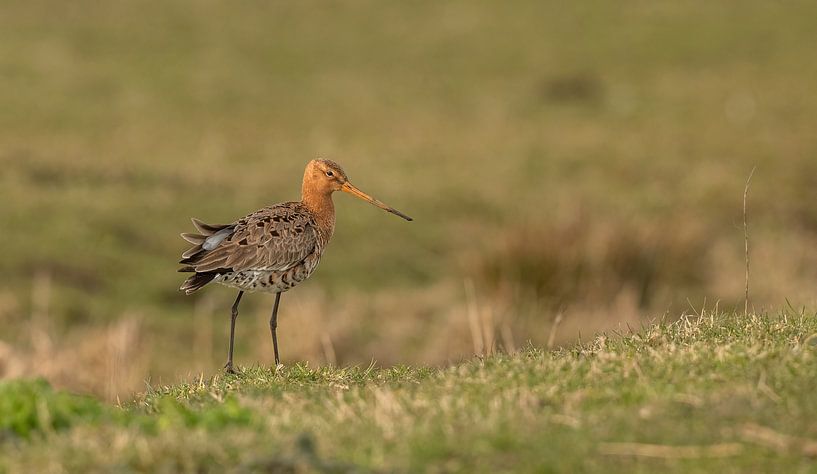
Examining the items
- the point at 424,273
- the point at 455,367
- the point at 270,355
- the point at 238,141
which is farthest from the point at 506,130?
the point at 455,367

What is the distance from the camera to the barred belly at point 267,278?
9.28 meters

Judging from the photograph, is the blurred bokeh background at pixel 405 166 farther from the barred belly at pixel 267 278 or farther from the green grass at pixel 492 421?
the green grass at pixel 492 421

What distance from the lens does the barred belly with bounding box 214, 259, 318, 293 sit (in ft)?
30.5

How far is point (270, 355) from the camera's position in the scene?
14.3 meters

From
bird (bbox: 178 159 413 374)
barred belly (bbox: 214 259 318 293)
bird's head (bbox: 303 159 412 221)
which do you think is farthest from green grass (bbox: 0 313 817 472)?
bird's head (bbox: 303 159 412 221)

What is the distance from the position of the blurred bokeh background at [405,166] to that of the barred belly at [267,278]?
1359 millimetres

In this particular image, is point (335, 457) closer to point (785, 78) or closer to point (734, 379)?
point (734, 379)

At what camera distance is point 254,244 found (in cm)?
923

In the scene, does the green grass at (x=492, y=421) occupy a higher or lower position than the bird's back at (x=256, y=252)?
lower

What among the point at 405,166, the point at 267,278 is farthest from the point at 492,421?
the point at 405,166

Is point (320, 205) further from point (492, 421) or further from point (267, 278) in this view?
point (492, 421)

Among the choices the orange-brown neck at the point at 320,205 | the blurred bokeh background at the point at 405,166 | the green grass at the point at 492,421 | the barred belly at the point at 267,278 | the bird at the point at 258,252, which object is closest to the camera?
the green grass at the point at 492,421

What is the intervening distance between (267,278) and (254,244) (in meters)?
0.32

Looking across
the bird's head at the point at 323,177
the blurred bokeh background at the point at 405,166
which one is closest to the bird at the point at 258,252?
the bird's head at the point at 323,177
